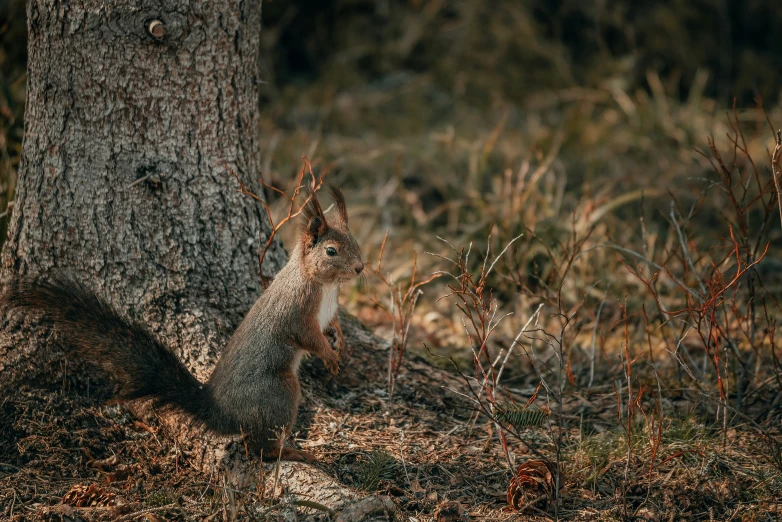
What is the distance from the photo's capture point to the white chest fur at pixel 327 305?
9.12 feet

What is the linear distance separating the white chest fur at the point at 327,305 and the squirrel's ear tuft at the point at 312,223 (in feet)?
0.61

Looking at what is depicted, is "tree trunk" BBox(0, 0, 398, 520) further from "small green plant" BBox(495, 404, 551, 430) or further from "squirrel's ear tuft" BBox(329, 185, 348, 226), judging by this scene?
"small green plant" BBox(495, 404, 551, 430)

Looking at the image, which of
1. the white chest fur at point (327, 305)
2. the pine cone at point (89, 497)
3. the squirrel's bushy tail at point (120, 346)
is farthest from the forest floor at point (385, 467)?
the white chest fur at point (327, 305)

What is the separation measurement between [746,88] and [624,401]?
5.37m

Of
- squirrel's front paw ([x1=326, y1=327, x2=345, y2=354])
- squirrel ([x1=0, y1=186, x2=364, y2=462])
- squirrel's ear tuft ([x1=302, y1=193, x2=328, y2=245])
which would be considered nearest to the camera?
squirrel ([x1=0, y1=186, x2=364, y2=462])

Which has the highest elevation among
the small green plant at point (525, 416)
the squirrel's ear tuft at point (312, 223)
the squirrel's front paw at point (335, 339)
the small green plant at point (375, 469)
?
the squirrel's ear tuft at point (312, 223)

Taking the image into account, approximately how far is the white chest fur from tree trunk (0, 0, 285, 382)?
16.4 inches

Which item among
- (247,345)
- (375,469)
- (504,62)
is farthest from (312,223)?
(504,62)

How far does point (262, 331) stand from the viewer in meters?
2.64

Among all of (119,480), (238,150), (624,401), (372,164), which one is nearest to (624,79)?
(372,164)

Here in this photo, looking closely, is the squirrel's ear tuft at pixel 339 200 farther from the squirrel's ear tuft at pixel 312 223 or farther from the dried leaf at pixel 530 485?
the dried leaf at pixel 530 485

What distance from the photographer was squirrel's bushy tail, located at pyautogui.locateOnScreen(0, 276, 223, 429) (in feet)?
8.39

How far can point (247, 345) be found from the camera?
2611 millimetres

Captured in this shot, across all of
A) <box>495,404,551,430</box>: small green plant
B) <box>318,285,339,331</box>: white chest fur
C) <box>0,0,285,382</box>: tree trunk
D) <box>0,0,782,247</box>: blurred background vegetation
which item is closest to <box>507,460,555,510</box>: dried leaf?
<box>495,404,551,430</box>: small green plant
